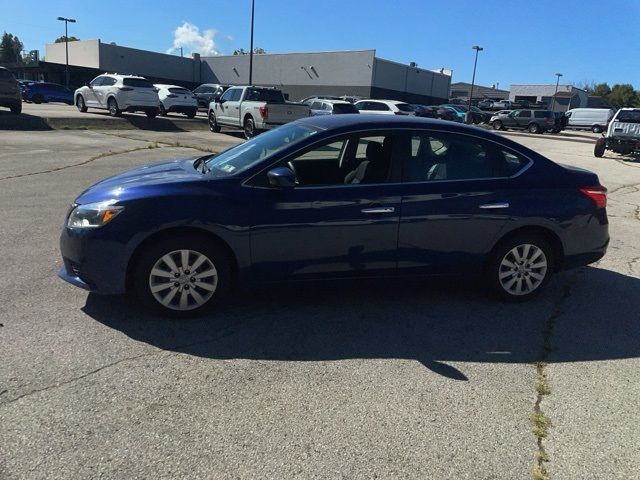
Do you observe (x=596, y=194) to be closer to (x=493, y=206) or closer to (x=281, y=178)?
(x=493, y=206)

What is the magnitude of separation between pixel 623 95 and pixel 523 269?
11036cm

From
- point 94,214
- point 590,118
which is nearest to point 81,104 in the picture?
point 94,214

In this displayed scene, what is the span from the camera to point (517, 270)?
475 centimetres

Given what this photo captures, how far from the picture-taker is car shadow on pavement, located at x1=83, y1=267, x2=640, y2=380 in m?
3.79

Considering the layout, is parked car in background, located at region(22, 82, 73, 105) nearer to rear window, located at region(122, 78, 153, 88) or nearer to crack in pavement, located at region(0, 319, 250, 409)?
rear window, located at region(122, 78, 153, 88)

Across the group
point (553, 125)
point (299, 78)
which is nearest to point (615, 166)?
point (553, 125)

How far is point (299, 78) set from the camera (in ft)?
200

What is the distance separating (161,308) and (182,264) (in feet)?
1.30

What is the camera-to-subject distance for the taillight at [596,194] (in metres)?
4.83

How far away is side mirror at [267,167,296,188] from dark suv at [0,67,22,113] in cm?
1985

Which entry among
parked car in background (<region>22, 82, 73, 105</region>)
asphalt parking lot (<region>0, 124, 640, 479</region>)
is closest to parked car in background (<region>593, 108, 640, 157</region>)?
asphalt parking lot (<region>0, 124, 640, 479</region>)

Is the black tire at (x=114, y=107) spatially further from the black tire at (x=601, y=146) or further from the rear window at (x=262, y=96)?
the black tire at (x=601, y=146)

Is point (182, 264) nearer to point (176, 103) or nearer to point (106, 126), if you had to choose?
point (106, 126)

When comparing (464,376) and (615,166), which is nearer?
(464,376)
